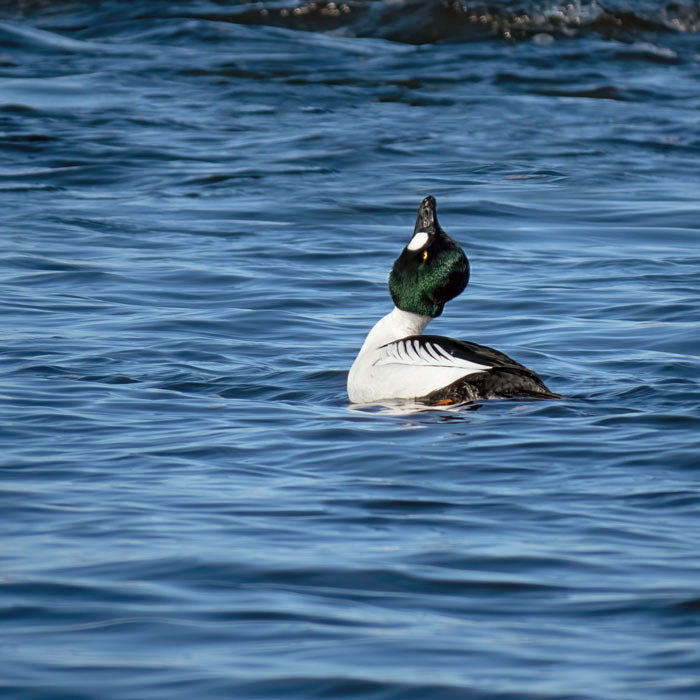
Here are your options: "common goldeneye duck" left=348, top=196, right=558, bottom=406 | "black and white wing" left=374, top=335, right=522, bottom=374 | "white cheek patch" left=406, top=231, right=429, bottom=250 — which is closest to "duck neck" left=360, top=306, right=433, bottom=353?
"common goldeneye duck" left=348, top=196, right=558, bottom=406

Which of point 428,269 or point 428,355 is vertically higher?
point 428,269

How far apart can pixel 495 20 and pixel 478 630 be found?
2092cm

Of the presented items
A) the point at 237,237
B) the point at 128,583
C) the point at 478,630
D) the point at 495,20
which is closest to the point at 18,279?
the point at 237,237

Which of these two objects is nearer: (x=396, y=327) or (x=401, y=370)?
(x=401, y=370)

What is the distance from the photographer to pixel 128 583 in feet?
15.9

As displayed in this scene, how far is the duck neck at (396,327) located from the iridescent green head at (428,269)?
1.7 inches

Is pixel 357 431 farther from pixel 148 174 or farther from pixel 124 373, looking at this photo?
pixel 148 174

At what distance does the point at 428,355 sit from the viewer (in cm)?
777

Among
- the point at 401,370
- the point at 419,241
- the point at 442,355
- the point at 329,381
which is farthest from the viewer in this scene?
the point at 329,381

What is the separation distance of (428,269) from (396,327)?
1.32 ft

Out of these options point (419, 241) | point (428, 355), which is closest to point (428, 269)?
point (419, 241)

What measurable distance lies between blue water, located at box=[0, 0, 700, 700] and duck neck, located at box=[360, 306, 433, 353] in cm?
44

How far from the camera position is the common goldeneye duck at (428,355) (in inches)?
299

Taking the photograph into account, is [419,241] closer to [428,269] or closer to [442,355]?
[428,269]
